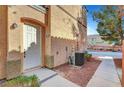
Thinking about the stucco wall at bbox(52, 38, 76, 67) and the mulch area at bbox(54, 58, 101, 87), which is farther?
the stucco wall at bbox(52, 38, 76, 67)

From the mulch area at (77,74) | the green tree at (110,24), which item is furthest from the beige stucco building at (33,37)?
the green tree at (110,24)

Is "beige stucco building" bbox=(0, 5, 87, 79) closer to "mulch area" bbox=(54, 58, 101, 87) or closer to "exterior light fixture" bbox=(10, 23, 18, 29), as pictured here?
"exterior light fixture" bbox=(10, 23, 18, 29)

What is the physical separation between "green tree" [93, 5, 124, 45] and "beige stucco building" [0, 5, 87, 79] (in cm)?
183

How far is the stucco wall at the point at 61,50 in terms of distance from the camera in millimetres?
8539

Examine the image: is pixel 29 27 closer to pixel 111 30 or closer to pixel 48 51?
pixel 48 51

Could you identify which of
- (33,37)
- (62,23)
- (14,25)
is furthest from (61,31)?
(14,25)

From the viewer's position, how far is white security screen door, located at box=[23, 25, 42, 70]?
6.73m

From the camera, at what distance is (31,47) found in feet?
23.3

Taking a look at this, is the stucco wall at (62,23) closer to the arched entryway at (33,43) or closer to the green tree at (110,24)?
the arched entryway at (33,43)

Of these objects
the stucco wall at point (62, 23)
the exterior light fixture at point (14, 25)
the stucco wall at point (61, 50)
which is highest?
the stucco wall at point (62, 23)

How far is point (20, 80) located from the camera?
4.35m

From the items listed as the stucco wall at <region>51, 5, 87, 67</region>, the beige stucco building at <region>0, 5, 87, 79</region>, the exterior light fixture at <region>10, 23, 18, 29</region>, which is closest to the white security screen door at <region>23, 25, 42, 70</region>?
the beige stucco building at <region>0, 5, 87, 79</region>

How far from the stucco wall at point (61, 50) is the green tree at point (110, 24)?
2404 millimetres
